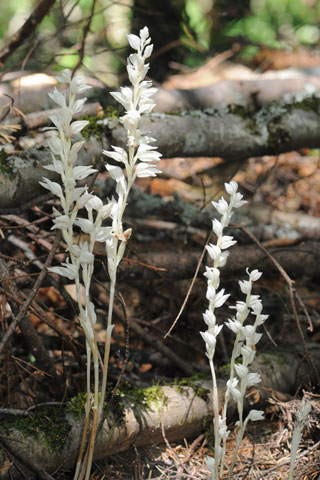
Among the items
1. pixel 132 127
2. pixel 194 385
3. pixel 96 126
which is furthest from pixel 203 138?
pixel 132 127

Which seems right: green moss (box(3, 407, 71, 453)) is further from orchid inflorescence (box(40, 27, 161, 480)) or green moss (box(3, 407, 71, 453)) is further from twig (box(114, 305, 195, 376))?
twig (box(114, 305, 195, 376))

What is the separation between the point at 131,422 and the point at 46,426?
0.33 m

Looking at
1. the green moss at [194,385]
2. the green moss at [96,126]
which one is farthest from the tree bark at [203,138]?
the green moss at [194,385]

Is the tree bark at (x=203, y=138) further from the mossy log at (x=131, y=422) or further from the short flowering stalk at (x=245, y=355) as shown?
the short flowering stalk at (x=245, y=355)

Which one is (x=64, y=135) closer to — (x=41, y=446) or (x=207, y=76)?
(x=41, y=446)

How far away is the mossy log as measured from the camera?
5.72ft

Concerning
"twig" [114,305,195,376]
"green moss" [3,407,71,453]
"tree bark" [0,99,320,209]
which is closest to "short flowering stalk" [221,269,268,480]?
"green moss" [3,407,71,453]

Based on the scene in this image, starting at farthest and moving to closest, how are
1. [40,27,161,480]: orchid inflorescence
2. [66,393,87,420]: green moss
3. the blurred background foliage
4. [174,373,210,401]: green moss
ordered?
1. the blurred background foliage
2. [174,373,210,401]: green moss
3. [66,393,87,420]: green moss
4. [40,27,161,480]: orchid inflorescence

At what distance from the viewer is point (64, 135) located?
4.45ft

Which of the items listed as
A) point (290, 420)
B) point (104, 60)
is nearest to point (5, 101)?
point (290, 420)

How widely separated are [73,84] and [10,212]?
1.07 metres

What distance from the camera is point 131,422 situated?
6.43 feet

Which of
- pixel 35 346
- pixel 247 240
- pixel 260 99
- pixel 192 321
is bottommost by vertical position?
pixel 192 321

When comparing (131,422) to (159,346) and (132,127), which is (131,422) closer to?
(159,346)
